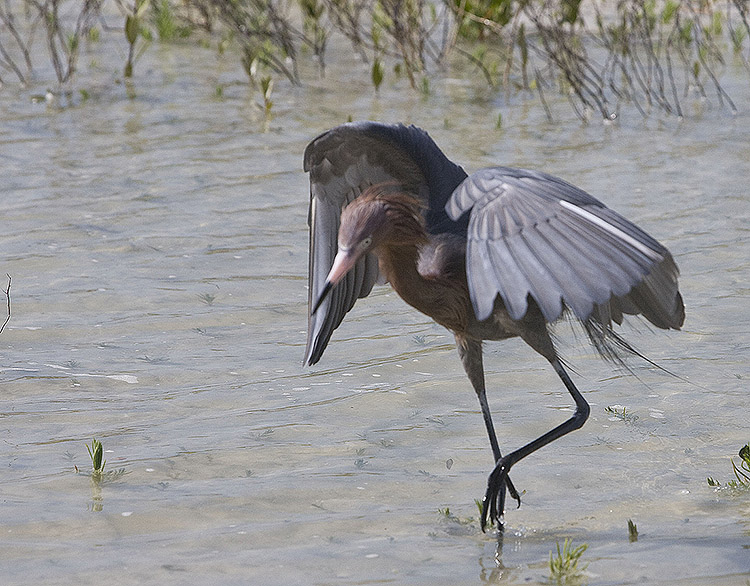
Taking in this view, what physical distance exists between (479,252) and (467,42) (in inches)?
348

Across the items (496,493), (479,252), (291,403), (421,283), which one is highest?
(479,252)

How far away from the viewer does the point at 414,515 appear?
338cm

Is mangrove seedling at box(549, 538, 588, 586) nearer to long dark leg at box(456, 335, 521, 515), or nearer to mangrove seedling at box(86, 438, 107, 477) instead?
long dark leg at box(456, 335, 521, 515)

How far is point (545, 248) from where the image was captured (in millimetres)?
2652

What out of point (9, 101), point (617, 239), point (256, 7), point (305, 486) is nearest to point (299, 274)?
point (305, 486)

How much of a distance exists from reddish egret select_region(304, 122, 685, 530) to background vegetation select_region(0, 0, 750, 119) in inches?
182

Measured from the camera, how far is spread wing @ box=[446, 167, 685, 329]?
2.55m

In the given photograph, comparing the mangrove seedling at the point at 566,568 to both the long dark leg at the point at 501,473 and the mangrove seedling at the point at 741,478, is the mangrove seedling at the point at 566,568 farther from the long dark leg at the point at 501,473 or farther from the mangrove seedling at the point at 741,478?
the mangrove seedling at the point at 741,478

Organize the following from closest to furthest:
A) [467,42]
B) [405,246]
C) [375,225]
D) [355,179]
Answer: [375,225], [405,246], [355,179], [467,42]

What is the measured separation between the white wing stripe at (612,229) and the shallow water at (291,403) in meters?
0.84

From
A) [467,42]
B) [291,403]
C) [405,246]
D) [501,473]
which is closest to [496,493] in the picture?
[501,473]

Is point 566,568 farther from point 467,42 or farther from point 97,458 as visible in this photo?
point 467,42

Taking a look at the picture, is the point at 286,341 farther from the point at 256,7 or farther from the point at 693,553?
the point at 256,7

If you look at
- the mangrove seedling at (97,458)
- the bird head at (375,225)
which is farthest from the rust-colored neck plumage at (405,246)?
the mangrove seedling at (97,458)
